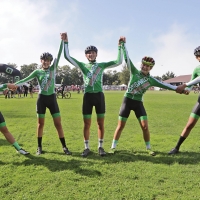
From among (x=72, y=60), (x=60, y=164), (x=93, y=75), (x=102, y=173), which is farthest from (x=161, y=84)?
(x=60, y=164)

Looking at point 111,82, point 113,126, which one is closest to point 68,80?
point 111,82

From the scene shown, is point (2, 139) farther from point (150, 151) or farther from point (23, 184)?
point (150, 151)

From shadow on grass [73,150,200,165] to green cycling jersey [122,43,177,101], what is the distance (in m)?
1.51

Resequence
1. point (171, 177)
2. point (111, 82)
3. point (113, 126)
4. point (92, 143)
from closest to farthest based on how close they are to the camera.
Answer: point (171, 177) → point (92, 143) → point (113, 126) → point (111, 82)

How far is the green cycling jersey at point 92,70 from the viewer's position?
18.6ft

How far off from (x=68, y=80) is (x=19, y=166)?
3946 inches

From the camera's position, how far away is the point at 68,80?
10362 centimetres

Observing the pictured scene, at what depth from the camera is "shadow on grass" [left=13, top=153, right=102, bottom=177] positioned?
4543 millimetres

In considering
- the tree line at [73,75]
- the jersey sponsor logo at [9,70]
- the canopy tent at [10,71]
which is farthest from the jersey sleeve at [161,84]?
the tree line at [73,75]

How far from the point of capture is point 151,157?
5.50 meters

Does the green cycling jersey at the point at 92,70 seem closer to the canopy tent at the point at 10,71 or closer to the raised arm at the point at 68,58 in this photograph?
the raised arm at the point at 68,58

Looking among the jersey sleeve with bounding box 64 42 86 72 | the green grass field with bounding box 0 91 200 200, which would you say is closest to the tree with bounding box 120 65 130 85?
the green grass field with bounding box 0 91 200 200

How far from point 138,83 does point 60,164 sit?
2.86 meters

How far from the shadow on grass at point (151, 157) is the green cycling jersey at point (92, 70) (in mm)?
1756
